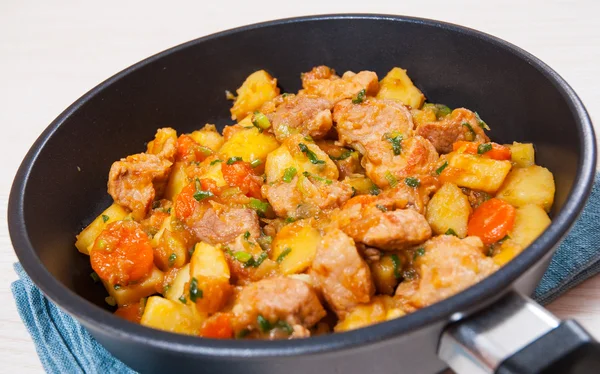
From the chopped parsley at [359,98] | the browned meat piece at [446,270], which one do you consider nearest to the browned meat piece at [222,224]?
the browned meat piece at [446,270]

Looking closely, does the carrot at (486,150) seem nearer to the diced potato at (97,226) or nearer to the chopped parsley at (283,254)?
the chopped parsley at (283,254)

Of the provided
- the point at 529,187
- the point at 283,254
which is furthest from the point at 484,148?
the point at 283,254

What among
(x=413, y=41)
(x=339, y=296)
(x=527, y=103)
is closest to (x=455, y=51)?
(x=413, y=41)

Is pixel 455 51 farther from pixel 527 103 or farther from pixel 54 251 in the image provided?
pixel 54 251

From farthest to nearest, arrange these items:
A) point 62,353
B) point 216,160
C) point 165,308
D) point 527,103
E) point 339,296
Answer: point 216,160 < point 527,103 < point 62,353 < point 165,308 < point 339,296

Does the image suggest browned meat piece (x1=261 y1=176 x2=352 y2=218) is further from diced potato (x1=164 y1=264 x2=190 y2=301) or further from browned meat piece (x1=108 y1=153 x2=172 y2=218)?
browned meat piece (x1=108 y1=153 x2=172 y2=218)
